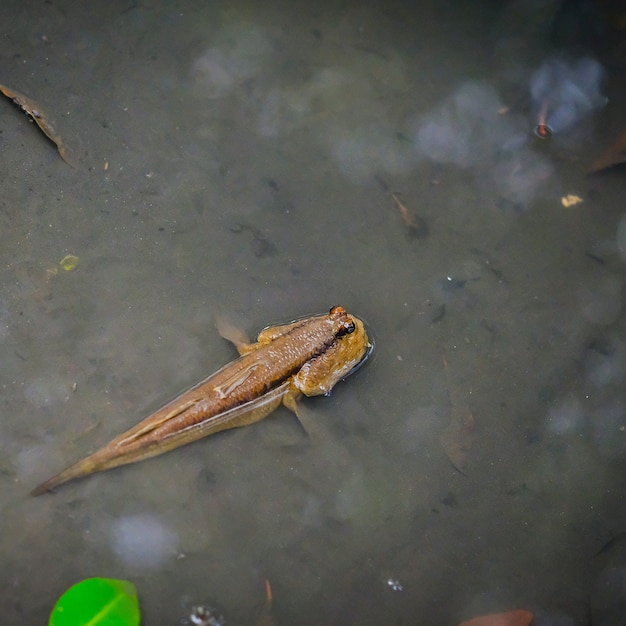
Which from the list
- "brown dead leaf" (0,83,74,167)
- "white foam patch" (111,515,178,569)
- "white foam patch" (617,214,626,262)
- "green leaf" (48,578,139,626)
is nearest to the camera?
"green leaf" (48,578,139,626)

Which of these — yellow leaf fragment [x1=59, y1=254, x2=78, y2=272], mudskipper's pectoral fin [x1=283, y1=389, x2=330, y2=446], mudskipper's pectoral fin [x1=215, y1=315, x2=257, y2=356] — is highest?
yellow leaf fragment [x1=59, y1=254, x2=78, y2=272]

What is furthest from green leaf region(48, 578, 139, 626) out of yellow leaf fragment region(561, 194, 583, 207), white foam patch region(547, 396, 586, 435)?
yellow leaf fragment region(561, 194, 583, 207)

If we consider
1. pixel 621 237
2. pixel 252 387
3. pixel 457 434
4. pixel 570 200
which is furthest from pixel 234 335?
pixel 621 237

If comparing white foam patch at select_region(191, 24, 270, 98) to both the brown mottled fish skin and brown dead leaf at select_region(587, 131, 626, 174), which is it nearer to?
the brown mottled fish skin

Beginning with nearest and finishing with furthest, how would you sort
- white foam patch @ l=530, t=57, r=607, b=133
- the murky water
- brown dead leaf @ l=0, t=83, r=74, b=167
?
the murky water, brown dead leaf @ l=0, t=83, r=74, b=167, white foam patch @ l=530, t=57, r=607, b=133

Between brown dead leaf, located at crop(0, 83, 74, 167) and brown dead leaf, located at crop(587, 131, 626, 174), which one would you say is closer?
brown dead leaf, located at crop(0, 83, 74, 167)

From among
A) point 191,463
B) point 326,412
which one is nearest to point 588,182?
point 326,412

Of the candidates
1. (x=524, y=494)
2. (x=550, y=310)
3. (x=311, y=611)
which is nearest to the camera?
(x=311, y=611)

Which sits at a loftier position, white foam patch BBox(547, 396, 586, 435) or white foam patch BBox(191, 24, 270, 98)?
white foam patch BBox(191, 24, 270, 98)

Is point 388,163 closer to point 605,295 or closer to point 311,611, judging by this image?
point 605,295
